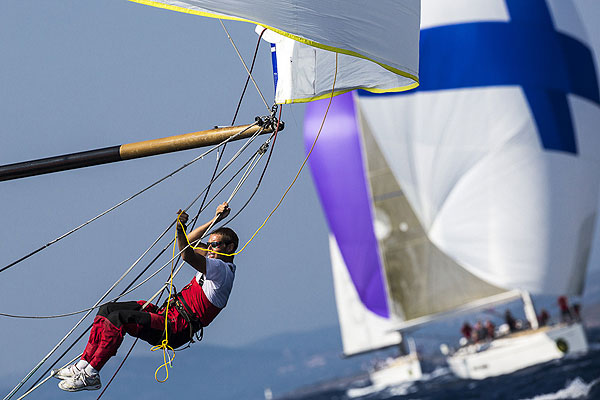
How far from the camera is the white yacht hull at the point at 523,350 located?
23.2 m

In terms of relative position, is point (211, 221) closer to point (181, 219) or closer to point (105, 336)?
point (181, 219)

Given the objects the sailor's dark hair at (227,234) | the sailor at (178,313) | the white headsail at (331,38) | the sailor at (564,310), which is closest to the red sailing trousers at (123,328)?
the sailor at (178,313)

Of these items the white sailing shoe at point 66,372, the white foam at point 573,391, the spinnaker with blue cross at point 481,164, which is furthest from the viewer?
the white foam at point 573,391

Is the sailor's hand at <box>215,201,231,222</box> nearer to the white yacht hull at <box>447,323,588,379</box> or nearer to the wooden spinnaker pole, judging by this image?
the wooden spinnaker pole

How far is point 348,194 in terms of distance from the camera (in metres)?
22.2

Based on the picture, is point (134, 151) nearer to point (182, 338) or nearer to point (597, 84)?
point (182, 338)

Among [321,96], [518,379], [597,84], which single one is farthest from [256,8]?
[518,379]

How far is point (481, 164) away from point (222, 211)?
1479 cm

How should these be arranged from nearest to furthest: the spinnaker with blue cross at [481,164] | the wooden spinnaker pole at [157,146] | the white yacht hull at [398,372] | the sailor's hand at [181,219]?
the sailor's hand at [181,219] < the wooden spinnaker pole at [157,146] < the spinnaker with blue cross at [481,164] < the white yacht hull at [398,372]

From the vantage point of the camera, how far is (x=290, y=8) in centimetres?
548

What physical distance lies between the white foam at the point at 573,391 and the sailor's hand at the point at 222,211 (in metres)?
20.4

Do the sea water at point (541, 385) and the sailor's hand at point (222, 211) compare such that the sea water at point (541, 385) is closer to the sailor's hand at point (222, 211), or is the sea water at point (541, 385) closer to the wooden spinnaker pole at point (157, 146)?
the wooden spinnaker pole at point (157, 146)

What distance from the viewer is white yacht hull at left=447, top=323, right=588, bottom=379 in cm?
2322

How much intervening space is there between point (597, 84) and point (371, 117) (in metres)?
5.80
